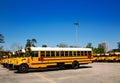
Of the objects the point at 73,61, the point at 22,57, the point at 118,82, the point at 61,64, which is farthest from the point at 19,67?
the point at 118,82

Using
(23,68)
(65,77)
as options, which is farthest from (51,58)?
(65,77)

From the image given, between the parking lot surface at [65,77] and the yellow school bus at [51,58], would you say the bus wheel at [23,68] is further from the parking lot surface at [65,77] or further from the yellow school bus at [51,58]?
the parking lot surface at [65,77]

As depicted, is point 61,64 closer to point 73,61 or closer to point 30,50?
point 73,61

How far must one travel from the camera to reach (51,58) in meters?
23.1

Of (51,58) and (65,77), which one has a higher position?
(51,58)

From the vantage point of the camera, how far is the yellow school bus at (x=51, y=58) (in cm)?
2152

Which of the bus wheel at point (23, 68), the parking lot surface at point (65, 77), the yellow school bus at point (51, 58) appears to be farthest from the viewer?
the yellow school bus at point (51, 58)

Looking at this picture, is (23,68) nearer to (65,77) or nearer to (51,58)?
(51,58)

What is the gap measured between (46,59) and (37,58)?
1.02 metres

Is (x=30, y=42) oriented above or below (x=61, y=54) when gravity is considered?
above

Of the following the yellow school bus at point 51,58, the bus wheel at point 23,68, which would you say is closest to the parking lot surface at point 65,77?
the bus wheel at point 23,68

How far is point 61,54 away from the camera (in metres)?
24.0

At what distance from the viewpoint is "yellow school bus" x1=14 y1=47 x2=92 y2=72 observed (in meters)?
21.5

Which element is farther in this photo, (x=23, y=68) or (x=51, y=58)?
(x=51, y=58)
